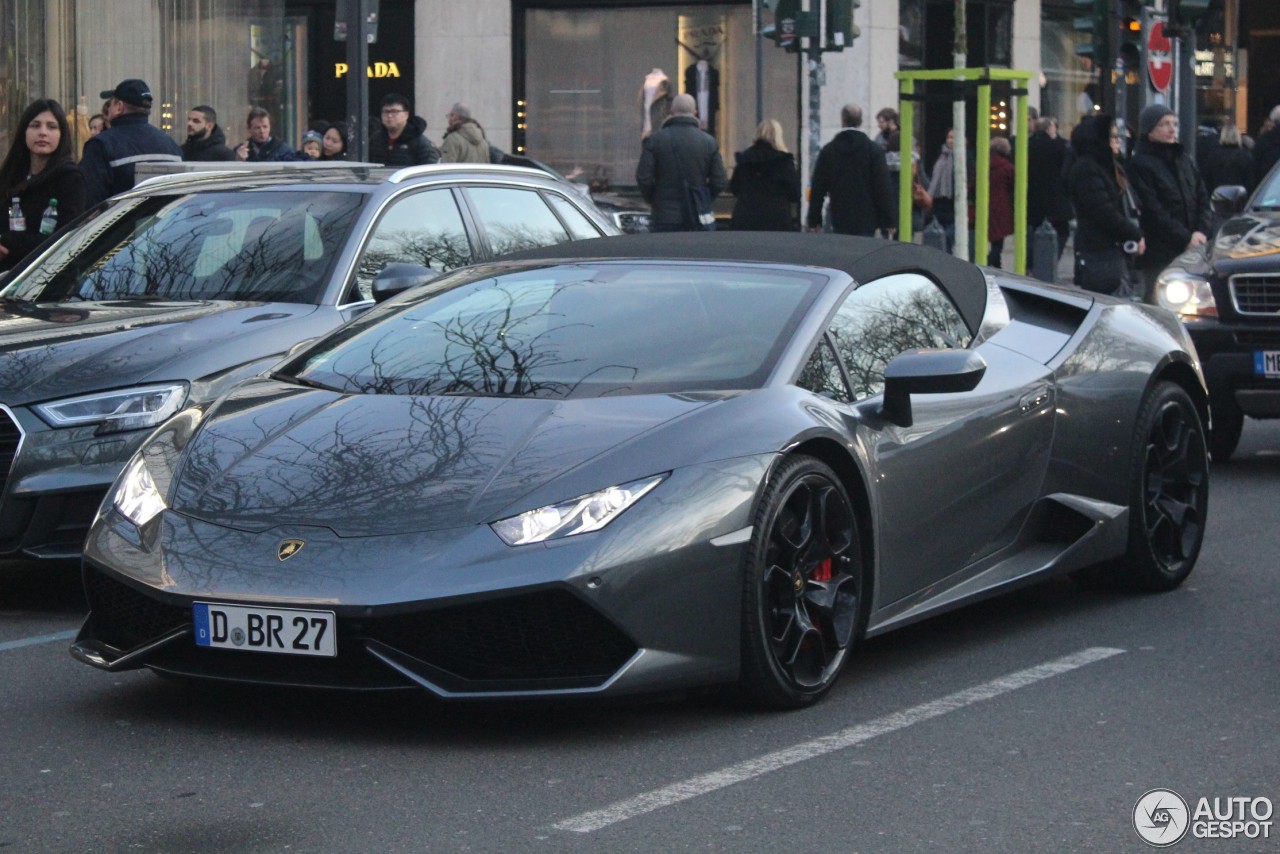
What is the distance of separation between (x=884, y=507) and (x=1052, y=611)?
1526 mm

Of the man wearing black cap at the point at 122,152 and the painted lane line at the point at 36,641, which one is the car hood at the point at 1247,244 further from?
the painted lane line at the point at 36,641

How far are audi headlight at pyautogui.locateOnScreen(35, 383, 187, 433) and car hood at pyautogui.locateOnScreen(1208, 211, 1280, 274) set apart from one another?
6.22 m

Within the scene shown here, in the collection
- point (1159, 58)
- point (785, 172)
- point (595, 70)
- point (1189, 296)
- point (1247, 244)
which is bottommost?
point (1189, 296)

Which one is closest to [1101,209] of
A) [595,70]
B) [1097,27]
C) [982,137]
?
[982,137]

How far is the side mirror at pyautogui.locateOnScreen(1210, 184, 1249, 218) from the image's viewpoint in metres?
12.5

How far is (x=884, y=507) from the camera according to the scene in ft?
19.9

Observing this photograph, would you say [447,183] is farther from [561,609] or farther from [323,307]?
[561,609]

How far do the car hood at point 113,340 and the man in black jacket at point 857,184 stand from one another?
31.4 feet

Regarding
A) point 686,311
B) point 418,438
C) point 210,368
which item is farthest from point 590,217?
point 418,438

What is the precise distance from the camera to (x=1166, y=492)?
773cm

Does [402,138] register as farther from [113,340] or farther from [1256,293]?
[113,340]

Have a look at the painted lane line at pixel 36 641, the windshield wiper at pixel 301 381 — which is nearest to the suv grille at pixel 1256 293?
the windshield wiper at pixel 301 381

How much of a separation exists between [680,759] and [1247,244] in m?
7.25

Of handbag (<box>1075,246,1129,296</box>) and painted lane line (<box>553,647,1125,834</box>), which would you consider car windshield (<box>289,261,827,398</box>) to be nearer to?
painted lane line (<box>553,647,1125,834</box>)
